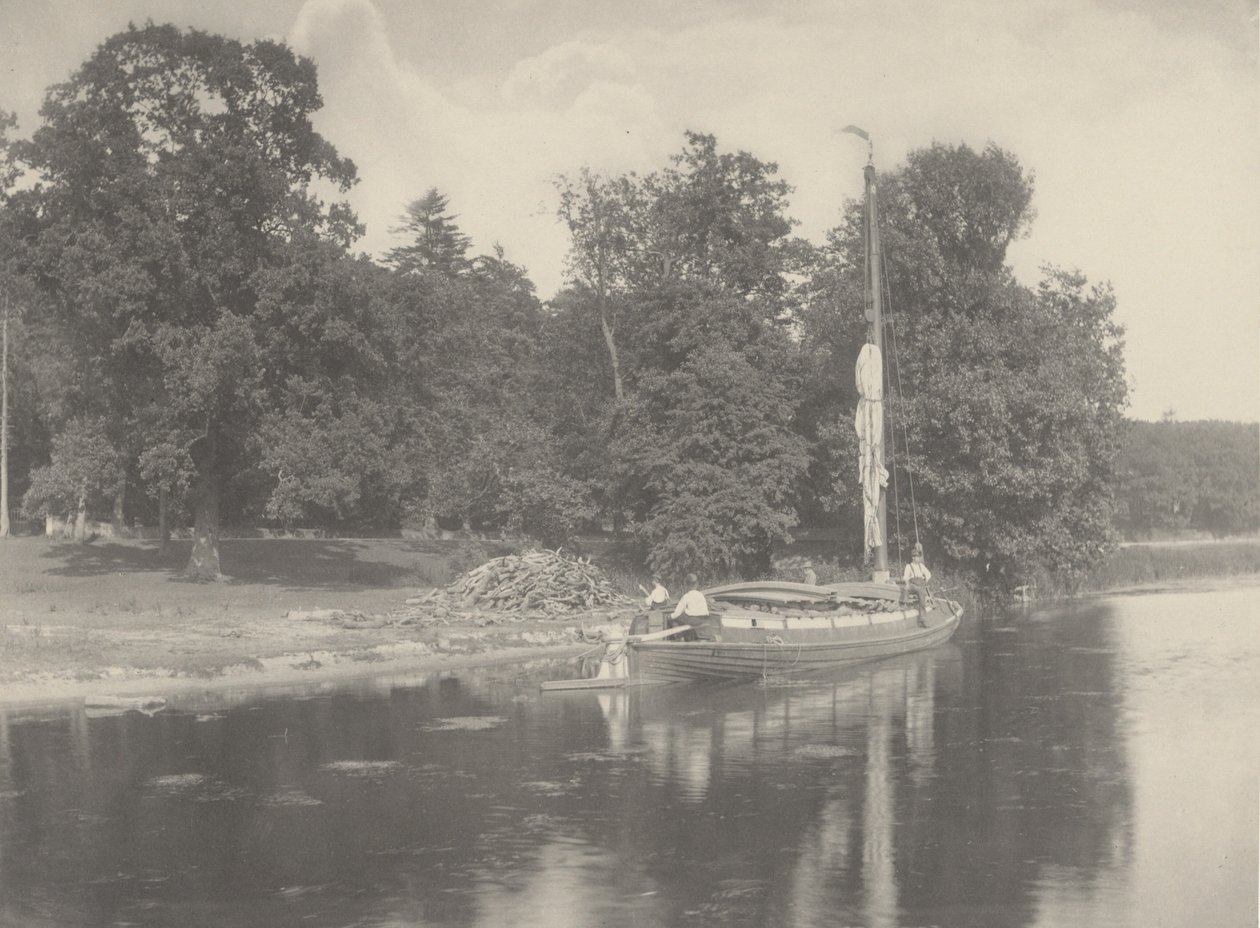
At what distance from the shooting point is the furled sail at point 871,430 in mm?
38906

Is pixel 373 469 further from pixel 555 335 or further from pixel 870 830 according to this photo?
pixel 870 830

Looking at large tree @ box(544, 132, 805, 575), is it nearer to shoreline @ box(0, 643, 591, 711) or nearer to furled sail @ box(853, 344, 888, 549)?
furled sail @ box(853, 344, 888, 549)

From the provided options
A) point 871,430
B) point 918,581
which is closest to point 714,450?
point 871,430

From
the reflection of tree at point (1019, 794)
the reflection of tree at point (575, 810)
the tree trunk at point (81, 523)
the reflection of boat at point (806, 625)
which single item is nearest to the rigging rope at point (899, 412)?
the reflection of boat at point (806, 625)

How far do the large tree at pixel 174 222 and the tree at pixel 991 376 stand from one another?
73.3ft

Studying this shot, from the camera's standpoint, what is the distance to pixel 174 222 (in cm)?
3884

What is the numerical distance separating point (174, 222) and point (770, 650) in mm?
22673

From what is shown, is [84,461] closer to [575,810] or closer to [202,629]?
[202,629]

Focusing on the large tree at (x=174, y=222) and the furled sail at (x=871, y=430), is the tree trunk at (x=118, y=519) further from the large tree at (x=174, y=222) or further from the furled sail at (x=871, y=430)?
the furled sail at (x=871, y=430)

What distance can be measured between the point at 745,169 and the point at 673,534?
55.3ft

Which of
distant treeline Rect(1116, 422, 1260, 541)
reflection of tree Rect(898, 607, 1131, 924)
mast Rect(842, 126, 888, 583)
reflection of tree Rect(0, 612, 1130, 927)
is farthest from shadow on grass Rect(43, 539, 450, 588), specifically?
distant treeline Rect(1116, 422, 1260, 541)

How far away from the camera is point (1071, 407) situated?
46.2 m

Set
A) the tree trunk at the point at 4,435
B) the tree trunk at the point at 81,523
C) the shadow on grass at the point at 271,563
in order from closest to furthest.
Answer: the shadow on grass at the point at 271,563
the tree trunk at the point at 4,435
the tree trunk at the point at 81,523

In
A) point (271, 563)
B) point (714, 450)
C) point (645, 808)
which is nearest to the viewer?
point (645, 808)
